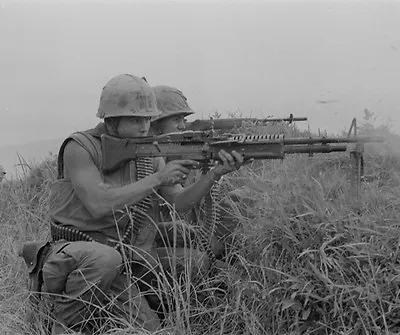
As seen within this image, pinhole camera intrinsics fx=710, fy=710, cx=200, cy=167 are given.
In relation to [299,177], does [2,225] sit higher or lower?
lower

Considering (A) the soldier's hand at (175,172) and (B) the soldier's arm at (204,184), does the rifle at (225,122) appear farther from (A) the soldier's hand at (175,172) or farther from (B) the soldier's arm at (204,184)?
(A) the soldier's hand at (175,172)

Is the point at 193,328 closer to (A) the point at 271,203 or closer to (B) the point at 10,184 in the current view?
(A) the point at 271,203

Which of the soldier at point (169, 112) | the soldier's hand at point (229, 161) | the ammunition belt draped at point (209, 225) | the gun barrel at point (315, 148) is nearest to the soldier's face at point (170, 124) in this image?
A: the soldier at point (169, 112)

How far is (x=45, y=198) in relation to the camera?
21.6 ft

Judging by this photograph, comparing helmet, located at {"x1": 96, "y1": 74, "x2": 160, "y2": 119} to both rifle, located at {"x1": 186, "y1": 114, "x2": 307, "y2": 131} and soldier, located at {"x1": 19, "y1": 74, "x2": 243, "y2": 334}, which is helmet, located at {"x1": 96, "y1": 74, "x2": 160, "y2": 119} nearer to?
soldier, located at {"x1": 19, "y1": 74, "x2": 243, "y2": 334}

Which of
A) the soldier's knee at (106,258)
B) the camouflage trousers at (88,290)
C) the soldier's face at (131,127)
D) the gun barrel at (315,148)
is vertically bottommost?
the camouflage trousers at (88,290)

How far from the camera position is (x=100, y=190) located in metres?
4.11

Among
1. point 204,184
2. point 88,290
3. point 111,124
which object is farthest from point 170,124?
point 88,290

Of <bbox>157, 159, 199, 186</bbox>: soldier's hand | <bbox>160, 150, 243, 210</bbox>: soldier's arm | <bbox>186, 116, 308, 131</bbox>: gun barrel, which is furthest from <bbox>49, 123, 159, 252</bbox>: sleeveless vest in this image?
<bbox>186, 116, 308, 131</bbox>: gun barrel

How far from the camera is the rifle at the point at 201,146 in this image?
3.92 metres

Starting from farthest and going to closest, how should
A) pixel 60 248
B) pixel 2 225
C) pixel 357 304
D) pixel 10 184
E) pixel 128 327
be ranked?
pixel 10 184, pixel 2 225, pixel 60 248, pixel 128 327, pixel 357 304

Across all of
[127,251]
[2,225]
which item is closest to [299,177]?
[127,251]

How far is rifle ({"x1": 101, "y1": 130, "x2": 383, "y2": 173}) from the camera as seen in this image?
3.92 metres

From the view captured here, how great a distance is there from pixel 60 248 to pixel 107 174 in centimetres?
54
